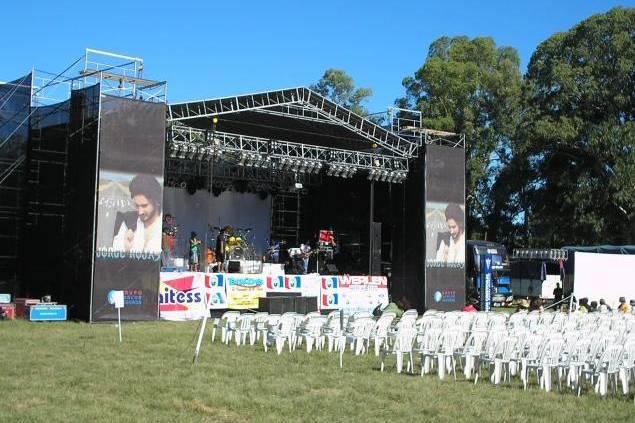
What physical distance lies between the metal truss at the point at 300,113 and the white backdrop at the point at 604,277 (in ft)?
22.3

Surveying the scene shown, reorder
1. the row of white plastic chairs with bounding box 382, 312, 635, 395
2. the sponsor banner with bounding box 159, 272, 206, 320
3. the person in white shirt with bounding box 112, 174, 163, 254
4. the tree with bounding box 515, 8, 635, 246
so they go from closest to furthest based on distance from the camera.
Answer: the row of white plastic chairs with bounding box 382, 312, 635, 395 → the person in white shirt with bounding box 112, 174, 163, 254 → the sponsor banner with bounding box 159, 272, 206, 320 → the tree with bounding box 515, 8, 635, 246

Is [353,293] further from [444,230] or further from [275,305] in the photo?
[275,305]

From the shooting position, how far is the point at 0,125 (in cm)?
2311

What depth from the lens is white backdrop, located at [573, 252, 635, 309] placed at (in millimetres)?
26000

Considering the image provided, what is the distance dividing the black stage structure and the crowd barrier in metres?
1.08

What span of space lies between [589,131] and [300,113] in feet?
55.9

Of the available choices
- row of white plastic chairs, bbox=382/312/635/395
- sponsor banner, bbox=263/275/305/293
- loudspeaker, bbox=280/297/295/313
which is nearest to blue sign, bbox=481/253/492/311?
sponsor banner, bbox=263/275/305/293

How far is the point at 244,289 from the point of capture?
23188mm

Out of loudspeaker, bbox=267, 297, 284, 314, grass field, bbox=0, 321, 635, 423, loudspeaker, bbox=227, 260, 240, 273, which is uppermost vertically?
loudspeaker, bbox=227, 260, 240, 273

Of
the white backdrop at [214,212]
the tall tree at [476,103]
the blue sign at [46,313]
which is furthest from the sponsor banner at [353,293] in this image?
the tall tree at [476,103]

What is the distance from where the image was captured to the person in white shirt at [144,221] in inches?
802

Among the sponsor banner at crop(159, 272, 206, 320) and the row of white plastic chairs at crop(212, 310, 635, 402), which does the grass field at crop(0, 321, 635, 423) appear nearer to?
the row of white plastic chairs at crop(212, 310, 635, 402)

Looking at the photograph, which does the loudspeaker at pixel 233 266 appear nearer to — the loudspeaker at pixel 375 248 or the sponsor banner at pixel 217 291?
the sponsor banner at pixel 217 291

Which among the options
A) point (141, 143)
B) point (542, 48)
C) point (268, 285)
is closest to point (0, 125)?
point (141, 143)
